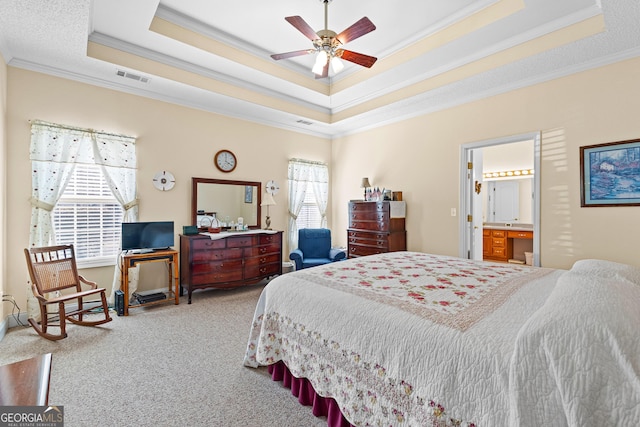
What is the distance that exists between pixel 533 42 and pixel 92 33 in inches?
188

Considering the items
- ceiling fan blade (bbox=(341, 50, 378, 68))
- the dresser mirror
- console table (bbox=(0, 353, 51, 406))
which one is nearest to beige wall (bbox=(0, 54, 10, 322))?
the dresser mirror

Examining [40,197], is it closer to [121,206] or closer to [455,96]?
[121,206]

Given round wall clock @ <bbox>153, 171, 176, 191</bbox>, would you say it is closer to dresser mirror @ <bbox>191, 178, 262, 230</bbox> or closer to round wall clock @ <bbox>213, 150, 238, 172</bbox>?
dresser mirror @ <bbox>191, 178, 262, 230</bbox>

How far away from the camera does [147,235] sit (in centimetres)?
386

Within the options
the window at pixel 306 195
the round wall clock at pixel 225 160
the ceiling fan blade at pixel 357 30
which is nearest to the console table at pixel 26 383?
the ceiling fan blade at pixel 357 30

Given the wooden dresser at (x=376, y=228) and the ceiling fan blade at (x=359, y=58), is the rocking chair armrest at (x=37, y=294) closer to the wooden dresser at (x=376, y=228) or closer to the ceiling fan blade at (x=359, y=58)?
the ceiling fan blade at (x=359, y=58)

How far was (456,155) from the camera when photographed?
172 inches

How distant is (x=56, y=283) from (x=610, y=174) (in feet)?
20.0

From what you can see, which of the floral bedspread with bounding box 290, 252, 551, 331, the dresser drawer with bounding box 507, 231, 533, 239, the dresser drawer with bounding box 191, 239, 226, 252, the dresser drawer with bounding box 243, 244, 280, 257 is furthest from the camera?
the dresser drawer with bounding box 507, 231, 533, 239

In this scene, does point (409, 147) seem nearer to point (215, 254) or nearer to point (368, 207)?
point (368, 207)

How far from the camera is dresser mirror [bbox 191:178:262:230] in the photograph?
14.9ft

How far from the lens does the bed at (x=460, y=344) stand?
98 centimetres

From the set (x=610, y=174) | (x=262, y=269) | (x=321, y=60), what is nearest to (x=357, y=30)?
(x=321, y=60)

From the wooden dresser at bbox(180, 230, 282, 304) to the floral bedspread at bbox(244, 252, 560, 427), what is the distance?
2.02m
